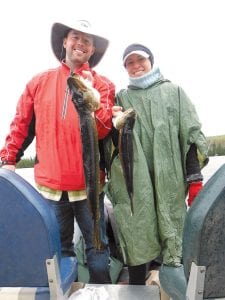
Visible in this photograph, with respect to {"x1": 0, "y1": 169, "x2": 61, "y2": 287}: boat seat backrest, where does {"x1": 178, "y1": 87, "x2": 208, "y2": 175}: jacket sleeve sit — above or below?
above

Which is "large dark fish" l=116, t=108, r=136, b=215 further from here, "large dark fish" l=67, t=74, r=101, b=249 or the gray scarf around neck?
the gray scarf around neck

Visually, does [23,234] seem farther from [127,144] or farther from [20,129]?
[20,129]

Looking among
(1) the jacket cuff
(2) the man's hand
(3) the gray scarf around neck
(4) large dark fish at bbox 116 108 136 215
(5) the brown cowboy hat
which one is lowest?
A: (2) the man's hand

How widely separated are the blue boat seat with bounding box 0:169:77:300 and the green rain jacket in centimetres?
82

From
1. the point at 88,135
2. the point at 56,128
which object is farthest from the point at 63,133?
the point at 88,135

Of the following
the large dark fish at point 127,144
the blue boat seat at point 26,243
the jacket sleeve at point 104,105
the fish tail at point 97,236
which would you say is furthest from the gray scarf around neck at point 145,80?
the blue boat seat at point 26,243

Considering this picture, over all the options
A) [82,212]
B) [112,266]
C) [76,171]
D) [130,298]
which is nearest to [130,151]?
[76,171]

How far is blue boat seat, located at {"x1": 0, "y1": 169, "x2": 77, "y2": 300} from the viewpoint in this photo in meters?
2.03

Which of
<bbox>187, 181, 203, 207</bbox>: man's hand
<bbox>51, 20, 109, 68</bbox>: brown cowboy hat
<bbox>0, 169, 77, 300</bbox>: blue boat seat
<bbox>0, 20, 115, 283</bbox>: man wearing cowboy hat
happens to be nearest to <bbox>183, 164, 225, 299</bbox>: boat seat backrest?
<bbox>0, 169, 77, 300</bbox>: blue boat seat

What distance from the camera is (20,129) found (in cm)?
324

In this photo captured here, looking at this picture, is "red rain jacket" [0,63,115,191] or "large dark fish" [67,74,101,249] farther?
"red rain jacket" [0,63,115,191]

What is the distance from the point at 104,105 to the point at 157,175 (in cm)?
63

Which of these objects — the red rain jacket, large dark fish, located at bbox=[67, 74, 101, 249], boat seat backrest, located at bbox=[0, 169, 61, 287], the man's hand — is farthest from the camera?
the red rain jacket

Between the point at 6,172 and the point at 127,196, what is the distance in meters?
1.06
